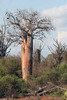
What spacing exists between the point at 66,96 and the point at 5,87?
6.92 metres

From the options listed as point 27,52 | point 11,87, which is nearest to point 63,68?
point 11,87

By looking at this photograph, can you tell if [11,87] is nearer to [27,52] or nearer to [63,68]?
[63,68]

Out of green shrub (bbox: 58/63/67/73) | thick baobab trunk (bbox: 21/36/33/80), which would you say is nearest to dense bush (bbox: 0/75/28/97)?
green shrub (bbox: 58/63/67/73)

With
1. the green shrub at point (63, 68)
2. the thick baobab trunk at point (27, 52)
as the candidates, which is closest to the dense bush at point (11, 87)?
the green shrub at point (63, 68)

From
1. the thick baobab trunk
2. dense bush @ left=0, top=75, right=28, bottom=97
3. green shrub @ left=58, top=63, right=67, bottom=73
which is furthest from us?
the thick baobab trunk

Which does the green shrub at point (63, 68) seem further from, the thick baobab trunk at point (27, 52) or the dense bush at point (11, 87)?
the thick baobab trunk at point (27, 52)

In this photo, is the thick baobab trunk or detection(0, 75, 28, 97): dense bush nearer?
detection(0, 75, 28, 97): dense bush

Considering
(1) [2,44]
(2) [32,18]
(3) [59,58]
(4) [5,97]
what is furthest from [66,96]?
(1) [2,44]

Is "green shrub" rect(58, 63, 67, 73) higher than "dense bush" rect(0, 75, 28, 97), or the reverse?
"green shrub" rect(58, 63, 67, 73)

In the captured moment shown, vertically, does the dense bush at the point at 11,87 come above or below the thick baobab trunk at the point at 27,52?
below

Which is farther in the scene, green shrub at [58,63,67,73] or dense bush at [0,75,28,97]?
green shrub at [58,63,67,73]

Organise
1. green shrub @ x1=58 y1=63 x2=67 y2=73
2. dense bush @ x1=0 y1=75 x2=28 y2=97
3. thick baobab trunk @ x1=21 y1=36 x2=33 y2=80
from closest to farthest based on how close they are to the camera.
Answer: dense bush @ x1=0 y1=75 x2=28 y2=97
green shrub @ x1=58 y1=63 x2=67 y2=73
thick baobab trunk @ x1=21 y1=36 x2=33 y2=80

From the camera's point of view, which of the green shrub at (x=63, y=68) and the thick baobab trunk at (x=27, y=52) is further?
the thick baobab trunk at (x=27, y=52)

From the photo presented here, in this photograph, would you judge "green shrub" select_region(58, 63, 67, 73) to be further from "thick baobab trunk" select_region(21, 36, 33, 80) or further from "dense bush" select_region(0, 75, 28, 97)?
"thick baobab trunk" select_region(21, 36, 33, 80)
